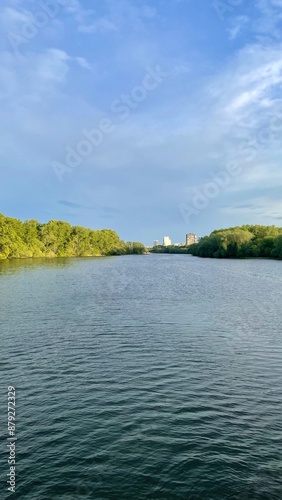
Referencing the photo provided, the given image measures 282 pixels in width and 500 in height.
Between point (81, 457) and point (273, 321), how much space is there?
25.4 meters

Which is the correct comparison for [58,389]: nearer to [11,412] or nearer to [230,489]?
[11,412]

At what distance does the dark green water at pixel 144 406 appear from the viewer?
11.2 meters

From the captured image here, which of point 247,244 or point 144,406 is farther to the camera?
point 247,244

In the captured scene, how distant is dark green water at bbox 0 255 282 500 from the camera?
1121 cm

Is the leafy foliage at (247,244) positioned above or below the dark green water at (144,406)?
above

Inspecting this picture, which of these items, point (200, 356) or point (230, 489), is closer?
point (230, 489)

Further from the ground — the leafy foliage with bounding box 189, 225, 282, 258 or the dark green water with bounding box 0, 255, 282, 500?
the leafy foliage with bounding box 189, 225, 282, 258

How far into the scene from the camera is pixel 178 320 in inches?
1305

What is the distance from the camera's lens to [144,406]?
16.1m

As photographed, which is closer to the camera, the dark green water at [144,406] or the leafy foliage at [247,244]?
the dark green water at [144,406]

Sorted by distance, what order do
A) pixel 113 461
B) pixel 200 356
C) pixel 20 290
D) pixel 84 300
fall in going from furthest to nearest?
pixel 20 290 < pixel 84 300 < pixel 200 356 < pixel 113 461

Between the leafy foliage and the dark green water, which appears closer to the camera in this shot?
the dark green water

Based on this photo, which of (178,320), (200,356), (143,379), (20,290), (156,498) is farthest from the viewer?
(20,290)

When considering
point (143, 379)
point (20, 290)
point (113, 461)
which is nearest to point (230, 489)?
point (113, 461)
